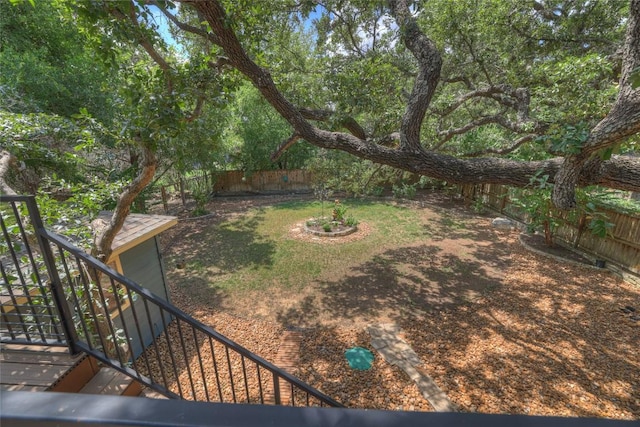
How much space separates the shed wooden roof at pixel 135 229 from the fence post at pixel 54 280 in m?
2.35

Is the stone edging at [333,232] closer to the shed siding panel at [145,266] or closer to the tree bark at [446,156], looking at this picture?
the shed siding panel at [145,266]

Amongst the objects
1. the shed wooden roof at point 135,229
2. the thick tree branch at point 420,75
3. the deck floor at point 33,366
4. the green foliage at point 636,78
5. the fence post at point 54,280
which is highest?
the thick tree branch at point 420,75

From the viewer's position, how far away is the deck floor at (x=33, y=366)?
207 cm

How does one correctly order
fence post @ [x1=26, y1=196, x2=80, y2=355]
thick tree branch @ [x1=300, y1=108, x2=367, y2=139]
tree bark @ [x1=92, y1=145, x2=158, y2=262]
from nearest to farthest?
fence post @ [x1=26, y1=196, x2=80, y2=355] < tree bark @ [x1=92, y1=145, x2=158, y2=262] < thick tree branch @ [x1=300, y1=108, x2=367, y2=139]

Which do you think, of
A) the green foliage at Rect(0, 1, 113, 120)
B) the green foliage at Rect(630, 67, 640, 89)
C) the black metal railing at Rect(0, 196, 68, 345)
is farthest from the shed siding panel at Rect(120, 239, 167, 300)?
the green foliage at Rect(630, 67, 640, 89)

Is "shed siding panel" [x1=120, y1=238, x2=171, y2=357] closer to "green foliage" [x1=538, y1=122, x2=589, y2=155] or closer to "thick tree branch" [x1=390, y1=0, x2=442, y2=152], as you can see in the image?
"thick tree branch" [x1=390, y1=0, x2=442, y2=152]

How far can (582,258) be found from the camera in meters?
7.59

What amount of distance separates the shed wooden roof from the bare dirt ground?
2.02m

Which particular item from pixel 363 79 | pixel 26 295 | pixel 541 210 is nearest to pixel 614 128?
pixel 363 79

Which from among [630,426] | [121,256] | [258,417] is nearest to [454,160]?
[630,426]

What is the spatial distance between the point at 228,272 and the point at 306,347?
3.69 metres

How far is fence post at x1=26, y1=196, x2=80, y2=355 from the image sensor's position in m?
1.90

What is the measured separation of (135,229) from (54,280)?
11.0 feet

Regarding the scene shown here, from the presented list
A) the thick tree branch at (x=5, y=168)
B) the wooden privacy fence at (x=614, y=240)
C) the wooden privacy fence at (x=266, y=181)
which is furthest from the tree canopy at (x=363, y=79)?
the wooden privacy fence at (x=266, y=181)
